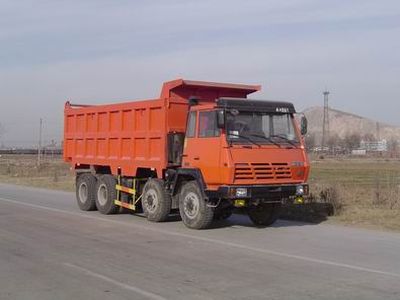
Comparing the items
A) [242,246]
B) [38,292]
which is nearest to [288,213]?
[242,246]

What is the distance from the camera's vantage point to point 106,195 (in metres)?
17.5

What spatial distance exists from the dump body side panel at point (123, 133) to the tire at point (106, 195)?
38 centimetres

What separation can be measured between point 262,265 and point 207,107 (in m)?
5.03

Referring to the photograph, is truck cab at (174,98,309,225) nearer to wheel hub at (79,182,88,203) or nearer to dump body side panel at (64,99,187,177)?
dump body side panel at (64,99,187,177)

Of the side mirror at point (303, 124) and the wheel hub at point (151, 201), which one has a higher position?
the side mirror at point (303, 124)

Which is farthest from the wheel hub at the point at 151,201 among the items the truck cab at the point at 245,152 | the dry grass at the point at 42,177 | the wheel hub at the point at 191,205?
the dry grass at the point at 42,177

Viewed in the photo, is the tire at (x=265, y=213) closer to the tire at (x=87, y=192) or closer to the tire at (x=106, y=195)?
the tire at (x=106, y=195)

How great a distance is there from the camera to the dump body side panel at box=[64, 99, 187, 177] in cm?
1484

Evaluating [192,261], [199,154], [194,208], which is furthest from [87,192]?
[192,261]

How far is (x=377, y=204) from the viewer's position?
1780 centimetres

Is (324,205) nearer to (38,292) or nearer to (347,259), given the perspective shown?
(347,259)

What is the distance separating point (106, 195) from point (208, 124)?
5033 millimetres

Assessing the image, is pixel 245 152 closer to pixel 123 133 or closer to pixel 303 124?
pixel 303 124

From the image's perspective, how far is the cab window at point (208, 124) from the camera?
13430 millimetres
